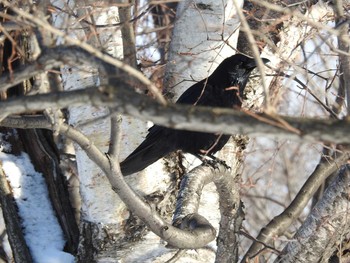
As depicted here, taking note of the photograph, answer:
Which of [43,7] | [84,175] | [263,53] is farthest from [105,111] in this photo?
[43,7]

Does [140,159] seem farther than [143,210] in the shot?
Yes

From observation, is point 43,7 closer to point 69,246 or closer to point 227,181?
point 227,181

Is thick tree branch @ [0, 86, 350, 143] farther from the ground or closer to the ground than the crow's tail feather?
closer to the ground

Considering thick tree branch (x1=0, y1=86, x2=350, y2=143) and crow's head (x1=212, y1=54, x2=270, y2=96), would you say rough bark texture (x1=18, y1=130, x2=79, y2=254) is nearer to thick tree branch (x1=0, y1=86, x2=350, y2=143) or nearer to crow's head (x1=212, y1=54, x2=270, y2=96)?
crow's head (x1=212, y1=54, x2=270, y2=96)

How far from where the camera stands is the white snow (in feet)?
15.5

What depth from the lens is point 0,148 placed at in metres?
4.96

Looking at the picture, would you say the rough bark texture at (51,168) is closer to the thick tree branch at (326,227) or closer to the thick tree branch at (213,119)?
the thick tree branch at (326,227)

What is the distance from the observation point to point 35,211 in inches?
191

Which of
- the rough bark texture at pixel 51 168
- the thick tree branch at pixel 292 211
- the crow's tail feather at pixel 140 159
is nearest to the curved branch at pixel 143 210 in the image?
the crow's tail feather at pixel 140 159

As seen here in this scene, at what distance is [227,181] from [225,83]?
35.3 inches

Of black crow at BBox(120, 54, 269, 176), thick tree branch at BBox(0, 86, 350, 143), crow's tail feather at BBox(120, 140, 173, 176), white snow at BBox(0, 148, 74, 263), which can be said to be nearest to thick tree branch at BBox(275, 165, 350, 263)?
black crow at BBox(120, 54, 269, 176)

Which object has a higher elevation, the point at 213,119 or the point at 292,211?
the point at 292,211

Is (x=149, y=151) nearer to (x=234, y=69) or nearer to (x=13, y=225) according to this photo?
(x=234, y=69)

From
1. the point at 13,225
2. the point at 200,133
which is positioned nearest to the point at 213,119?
the point at 200,133
